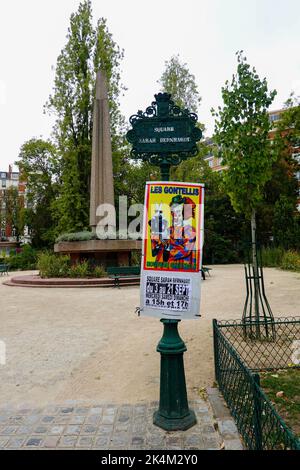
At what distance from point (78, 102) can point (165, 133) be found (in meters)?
23.7

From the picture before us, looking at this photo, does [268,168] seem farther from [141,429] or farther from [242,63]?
[141,429]

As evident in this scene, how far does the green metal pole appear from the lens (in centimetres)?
337

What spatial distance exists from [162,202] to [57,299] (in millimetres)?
9063

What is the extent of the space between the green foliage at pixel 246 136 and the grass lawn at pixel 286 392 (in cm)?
313

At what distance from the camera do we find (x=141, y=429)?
129 inches

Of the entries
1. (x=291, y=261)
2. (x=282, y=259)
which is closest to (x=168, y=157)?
(x=291, y=261)

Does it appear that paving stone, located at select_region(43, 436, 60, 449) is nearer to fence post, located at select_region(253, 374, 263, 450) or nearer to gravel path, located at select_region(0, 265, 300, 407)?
gravel path, located at select_region(0, 265, 300, 407)

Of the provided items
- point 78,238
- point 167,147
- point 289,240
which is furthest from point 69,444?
point 289,240

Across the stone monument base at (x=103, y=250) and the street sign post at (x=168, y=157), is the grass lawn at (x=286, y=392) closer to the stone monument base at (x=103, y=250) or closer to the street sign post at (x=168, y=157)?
the street sign post at (x=168, y=157)

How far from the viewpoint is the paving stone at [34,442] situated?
3.06 metres

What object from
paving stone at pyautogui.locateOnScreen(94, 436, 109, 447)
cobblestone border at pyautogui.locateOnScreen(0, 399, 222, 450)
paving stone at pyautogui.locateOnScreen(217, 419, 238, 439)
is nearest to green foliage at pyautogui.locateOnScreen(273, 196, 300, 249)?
cobblestone border at pyautogui.locateOnScreen(0, 399, 222, 450)

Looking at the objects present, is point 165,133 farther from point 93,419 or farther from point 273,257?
point 273,257

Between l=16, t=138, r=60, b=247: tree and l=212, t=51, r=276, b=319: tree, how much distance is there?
32.9 m
